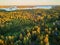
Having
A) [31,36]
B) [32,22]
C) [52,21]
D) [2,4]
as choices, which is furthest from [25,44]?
[2,4]

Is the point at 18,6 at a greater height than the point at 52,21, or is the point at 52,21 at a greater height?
the point at 18,6

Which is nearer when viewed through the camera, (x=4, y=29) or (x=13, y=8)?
(x=4, y=29)

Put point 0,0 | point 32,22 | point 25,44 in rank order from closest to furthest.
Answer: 1. point 25,44
2. point 32,22
3. point 0,0

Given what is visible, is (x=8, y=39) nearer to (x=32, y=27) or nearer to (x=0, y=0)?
(x=32, y=27)

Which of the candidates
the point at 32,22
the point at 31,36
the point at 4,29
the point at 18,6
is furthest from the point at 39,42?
the point at 18,6

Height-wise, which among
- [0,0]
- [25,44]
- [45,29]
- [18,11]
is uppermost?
[0,0]

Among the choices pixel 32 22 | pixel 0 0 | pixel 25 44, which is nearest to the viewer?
pixel 25 44
